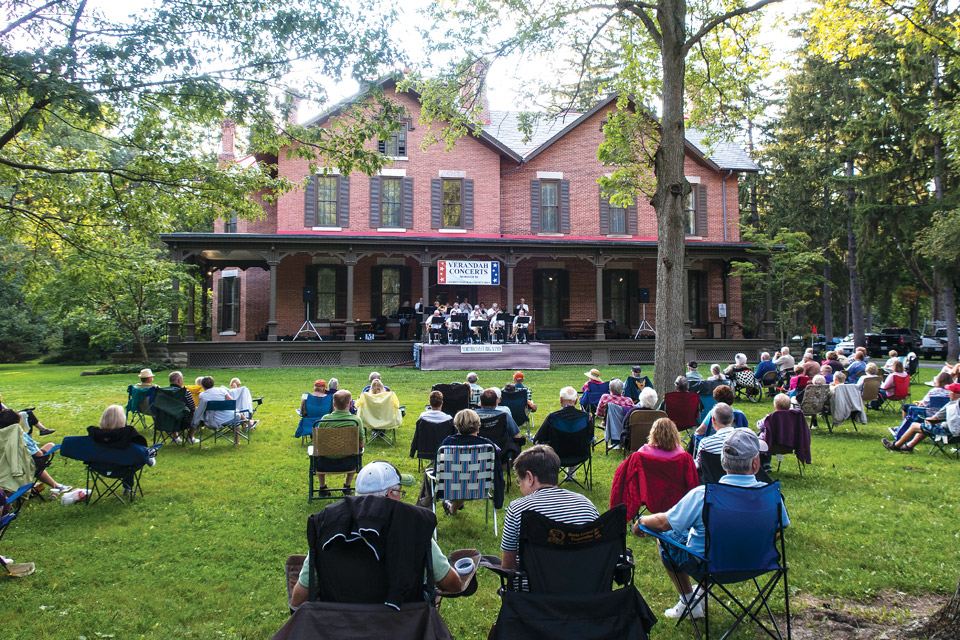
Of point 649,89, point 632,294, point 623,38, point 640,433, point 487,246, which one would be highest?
point 623,38

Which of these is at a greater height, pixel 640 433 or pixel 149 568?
pixel 640 433

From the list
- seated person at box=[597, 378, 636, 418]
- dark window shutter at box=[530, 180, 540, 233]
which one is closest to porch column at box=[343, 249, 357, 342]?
dark window shutter at box=[530, 180, 540, 233]

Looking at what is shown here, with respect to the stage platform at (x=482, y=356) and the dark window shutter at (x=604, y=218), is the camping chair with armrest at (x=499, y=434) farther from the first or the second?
the dark window shutter at (x=604, y=218)

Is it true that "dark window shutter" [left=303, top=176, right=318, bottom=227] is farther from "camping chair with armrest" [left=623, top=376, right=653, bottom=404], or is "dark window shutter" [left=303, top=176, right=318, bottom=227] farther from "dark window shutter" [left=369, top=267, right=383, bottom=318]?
"camping chair with armrest" [left=623, top=376, right=653, bottom=404]

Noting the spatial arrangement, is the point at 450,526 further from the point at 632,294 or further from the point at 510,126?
the point at 510,126

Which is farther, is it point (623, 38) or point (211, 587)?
point (623, 38)

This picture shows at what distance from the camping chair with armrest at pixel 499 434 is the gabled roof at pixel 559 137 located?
59.9 ft

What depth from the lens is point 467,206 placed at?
893 inches

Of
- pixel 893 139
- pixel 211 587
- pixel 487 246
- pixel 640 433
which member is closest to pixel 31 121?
pixel 211 587

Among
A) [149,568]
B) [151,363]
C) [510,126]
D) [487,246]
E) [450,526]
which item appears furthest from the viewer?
[510,126]

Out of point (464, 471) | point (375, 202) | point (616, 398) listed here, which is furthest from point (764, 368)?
point (375, 202)

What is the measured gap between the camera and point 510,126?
2583 cm

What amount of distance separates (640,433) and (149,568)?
195 inches

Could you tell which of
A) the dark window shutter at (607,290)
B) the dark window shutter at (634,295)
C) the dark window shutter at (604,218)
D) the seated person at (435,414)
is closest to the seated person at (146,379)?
the seated person at (435,414)
